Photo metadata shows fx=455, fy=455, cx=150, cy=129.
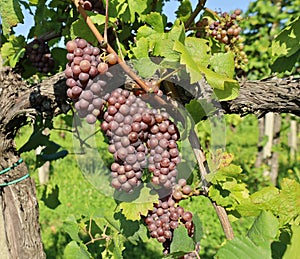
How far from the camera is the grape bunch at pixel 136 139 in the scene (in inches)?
50.0

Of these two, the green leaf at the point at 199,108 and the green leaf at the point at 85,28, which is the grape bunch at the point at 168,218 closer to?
the green leaf at the point at 199,108

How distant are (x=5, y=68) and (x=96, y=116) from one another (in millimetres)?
963

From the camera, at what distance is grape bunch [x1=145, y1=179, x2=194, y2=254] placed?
1453 mm

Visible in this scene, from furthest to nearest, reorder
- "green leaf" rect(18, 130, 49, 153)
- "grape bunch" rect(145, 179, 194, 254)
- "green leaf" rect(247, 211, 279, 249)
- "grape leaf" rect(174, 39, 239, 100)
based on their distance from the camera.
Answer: "green leaf" rect(18, 130, 49, 153), "grape bunch" rect(145, 179, 194, 254), "grape leaf" rect(174, 39, 239, 100), "green leaf" rect(247, 211, 279, 249)

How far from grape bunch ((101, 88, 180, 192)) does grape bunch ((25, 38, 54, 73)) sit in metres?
0.91

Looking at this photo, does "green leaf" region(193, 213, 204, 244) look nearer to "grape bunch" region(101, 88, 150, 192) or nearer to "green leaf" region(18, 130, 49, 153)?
"grape bunch" region(101, 88, 150, 192)

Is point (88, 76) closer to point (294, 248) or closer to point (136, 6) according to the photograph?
point (136, 6)

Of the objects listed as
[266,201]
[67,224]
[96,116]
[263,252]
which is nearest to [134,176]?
[96,116]

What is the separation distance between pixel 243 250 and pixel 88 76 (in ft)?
2.11

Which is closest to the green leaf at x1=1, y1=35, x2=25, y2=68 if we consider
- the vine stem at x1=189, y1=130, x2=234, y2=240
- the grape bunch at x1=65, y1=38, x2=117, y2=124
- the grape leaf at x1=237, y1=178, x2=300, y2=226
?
the grape bunch at x1=65, y1=38, x2=117, y2=124

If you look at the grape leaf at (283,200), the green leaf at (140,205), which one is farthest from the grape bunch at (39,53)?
the grape leaf at (283,200)

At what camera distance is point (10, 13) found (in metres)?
1.55

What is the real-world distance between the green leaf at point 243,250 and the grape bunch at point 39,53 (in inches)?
58.9

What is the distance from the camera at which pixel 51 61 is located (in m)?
2.13
